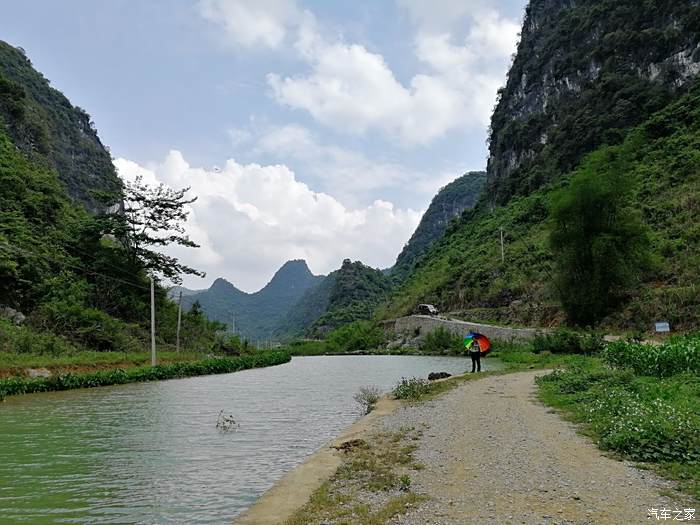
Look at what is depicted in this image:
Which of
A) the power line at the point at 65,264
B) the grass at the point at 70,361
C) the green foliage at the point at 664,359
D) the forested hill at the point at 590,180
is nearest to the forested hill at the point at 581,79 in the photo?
the forested hill at the point at 590,180

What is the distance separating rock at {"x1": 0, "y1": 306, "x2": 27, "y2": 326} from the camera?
29645mm

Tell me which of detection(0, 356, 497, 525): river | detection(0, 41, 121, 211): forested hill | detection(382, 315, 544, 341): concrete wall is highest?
detection(0, 41, 121, 211): forested hill

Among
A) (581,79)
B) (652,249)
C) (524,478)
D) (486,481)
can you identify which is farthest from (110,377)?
(581,79)

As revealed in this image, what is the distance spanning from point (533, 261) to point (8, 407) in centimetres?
4896

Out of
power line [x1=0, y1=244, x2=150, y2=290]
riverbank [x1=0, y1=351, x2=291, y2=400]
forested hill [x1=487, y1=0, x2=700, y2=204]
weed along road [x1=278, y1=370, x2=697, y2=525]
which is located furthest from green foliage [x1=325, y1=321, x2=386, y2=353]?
weed along road [x1=278, y1=370, x2=697, y2=525]

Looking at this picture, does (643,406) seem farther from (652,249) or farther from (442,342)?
(442,342)

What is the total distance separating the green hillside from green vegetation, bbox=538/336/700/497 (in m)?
15.1

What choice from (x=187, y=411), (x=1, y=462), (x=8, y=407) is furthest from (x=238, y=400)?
(x=1, y=462)

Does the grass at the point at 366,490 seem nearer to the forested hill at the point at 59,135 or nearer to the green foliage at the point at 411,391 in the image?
the green foliage at the point at 411,391

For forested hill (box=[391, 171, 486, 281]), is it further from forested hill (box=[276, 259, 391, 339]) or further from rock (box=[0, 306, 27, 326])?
rock (box=[0, 306, 27, 326])

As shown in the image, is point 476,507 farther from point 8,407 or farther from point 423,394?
point 8,407

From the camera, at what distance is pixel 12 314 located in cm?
3025

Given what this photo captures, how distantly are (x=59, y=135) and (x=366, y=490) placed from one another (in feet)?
282

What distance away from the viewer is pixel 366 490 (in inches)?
241
